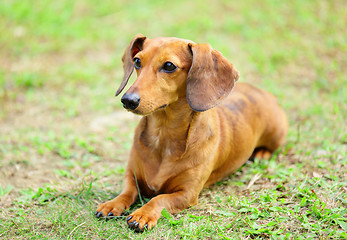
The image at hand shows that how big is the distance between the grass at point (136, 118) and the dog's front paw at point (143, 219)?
0.05 m

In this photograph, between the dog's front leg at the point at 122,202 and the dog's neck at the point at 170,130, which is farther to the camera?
the dog's neck at the point at 170,130

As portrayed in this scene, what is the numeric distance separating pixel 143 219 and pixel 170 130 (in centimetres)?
78

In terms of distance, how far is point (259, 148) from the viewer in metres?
4.64

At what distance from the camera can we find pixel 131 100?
110 inches

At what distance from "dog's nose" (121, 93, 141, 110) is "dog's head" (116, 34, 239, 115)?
6 cm

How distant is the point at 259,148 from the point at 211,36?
395 centimetres

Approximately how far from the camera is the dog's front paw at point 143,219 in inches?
115

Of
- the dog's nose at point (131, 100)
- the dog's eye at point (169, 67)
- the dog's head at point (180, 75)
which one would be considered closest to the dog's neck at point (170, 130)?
the dog's head at point (180, 75)

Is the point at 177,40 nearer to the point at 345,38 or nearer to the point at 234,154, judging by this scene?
the point at 234,154

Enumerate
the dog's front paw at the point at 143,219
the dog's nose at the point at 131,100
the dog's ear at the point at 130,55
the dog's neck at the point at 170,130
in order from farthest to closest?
the dog's ear at the point at 130,55 → the dog's neck at the point at 170,130 → the dog's front paw at the point at 143,219 → the dog's nose at the point at 131,100

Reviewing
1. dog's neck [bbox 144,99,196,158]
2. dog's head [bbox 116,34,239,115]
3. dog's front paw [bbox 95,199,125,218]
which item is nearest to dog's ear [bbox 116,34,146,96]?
dog's head [bbox 116,34,239,115]

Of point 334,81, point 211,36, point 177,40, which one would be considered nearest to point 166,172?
point 177,40

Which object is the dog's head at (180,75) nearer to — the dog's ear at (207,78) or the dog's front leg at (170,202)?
the dog's ear at (207,78)

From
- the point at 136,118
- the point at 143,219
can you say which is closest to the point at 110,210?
the point at 143,219
